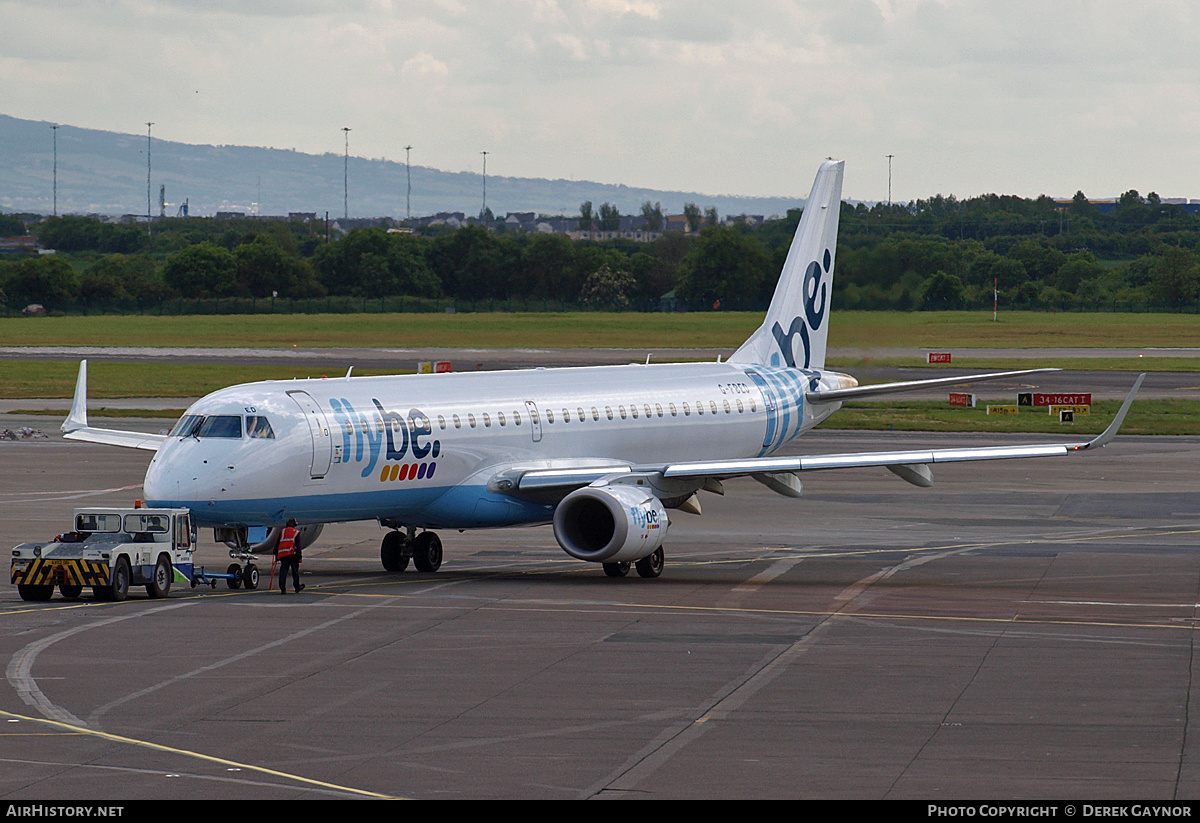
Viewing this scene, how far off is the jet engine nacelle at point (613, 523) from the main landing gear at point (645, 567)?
0.61 m

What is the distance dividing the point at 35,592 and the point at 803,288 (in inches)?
924

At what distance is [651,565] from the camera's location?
3447 centimetres

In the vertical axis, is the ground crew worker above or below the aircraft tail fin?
below

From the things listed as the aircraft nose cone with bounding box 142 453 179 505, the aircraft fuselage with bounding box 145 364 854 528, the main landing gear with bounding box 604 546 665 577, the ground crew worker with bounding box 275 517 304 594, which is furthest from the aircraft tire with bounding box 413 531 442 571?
the aircraft nose cone with bounding box 142 453 179 505

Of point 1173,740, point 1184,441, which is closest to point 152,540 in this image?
point 1173,740

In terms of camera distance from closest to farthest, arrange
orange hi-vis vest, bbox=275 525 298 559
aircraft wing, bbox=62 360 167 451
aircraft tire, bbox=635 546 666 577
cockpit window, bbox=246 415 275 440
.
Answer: orange hi-vis vest, bbox=275 525 298 559 < cockpit window, bbox=246 415 275 440 < aircraft tire, bbox=635 546 666 577 < aircraft wing, bbox=62 360 167 451

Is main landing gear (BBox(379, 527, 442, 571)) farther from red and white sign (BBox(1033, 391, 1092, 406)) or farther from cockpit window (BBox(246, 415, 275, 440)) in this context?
red and white sign (BBox(1033, 391, 1092, 406))

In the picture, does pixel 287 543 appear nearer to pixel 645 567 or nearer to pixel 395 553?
pixel 395 553

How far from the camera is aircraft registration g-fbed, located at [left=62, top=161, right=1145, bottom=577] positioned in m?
31.6

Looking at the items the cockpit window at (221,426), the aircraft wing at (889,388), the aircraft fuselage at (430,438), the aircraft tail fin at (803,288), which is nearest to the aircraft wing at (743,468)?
the aircraft fuselage at (430,438)

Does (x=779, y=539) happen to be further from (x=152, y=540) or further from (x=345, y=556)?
(x=152, y=540)

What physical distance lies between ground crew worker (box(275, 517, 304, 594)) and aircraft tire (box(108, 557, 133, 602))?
284cm

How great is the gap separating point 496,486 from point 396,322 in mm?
123274

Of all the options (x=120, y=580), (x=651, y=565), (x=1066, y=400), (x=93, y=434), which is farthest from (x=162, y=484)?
(x=1066, y=400)
